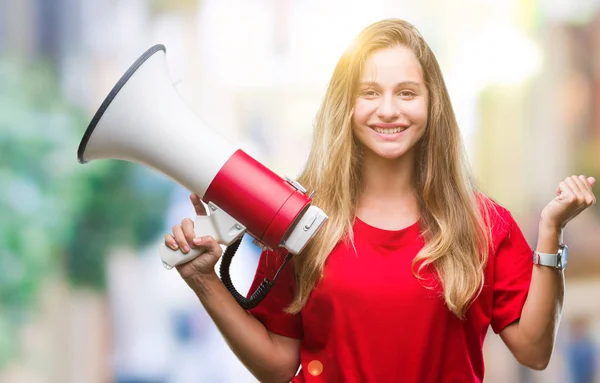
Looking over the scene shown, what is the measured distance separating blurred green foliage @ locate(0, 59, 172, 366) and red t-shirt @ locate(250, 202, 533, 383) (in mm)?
2340

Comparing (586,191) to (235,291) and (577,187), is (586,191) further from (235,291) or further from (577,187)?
(235,291)

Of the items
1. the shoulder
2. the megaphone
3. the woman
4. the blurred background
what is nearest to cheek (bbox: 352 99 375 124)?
the woman

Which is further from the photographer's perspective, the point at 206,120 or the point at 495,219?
the point at 206,120

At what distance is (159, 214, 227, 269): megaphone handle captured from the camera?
4.79ft

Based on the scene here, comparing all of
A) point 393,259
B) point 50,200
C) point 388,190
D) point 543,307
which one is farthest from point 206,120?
point 543,307

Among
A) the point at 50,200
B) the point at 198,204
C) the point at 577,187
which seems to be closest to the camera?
the point at 577,187

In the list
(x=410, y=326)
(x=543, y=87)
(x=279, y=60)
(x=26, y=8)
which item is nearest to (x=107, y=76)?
(x=26, y=8)

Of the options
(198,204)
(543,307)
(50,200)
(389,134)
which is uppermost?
(389,134)

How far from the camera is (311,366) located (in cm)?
151

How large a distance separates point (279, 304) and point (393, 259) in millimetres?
240

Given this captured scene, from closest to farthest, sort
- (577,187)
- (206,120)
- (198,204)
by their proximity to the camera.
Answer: (577,187), (198,204), (206,120)

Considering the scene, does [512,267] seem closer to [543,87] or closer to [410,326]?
[410,326]

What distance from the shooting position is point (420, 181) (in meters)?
1.59

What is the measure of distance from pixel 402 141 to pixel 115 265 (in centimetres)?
251
